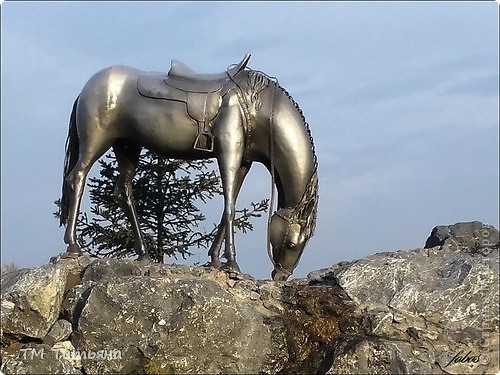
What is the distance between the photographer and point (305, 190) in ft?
22.4

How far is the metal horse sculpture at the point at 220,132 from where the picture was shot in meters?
6.72

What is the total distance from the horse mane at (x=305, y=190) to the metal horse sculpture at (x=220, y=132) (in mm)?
10

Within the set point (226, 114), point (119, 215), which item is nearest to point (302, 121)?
point (226, 114)

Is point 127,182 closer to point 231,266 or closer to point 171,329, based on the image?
point 231,266

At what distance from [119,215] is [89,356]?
297 inches

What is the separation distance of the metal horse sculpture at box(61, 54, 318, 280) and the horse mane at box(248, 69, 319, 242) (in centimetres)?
1

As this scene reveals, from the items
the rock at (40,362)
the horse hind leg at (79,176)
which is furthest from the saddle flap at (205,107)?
the rock at (40,362)

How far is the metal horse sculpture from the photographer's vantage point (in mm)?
6719

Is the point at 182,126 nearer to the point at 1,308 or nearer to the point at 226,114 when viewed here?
the point at 226,114

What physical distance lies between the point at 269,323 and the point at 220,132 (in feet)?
6.43

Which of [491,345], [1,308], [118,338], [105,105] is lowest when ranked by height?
[491,345]

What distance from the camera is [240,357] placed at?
17.9 feet

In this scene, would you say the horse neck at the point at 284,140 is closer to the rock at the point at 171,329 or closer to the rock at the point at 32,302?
the rock at the point at 171,329

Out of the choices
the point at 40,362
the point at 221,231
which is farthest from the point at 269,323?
the point at 40,362
